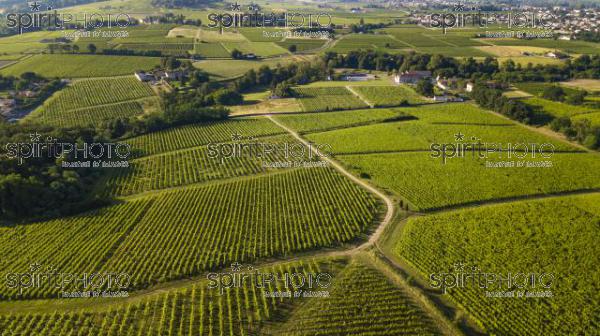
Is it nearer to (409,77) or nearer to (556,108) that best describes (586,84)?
(556,108)

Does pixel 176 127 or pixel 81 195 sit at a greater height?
pixel 176 127

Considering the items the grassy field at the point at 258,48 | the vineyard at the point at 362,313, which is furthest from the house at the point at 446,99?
the vineyard at the point at 362,313

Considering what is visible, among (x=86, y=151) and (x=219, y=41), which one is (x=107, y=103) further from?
(x=219, y=41)

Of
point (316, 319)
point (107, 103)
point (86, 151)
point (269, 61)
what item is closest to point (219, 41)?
point (269, 61)

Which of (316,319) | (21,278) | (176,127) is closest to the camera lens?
(316,319)

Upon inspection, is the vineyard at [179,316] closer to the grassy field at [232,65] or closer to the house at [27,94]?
the house at [27,94]

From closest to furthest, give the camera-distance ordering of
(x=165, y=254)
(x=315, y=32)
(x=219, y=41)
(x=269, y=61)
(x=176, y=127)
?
1. (x=165, y=254)
2. (x=176, y=127)
3. (x=269, y=61)
4. (x=219, y=41)
5. (x=315, y=32)

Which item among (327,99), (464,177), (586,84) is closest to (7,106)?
(327,99)
